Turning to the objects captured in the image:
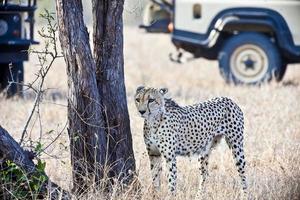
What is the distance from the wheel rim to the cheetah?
678 centimetres

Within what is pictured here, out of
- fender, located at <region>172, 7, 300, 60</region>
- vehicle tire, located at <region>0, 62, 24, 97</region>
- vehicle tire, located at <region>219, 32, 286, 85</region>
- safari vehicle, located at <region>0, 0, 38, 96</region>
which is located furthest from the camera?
vehicle tire, located at <region>219, 32, 286, 85</region>

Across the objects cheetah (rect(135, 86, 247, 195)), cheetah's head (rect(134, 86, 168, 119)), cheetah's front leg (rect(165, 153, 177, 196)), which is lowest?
cheetah's front leg (rect(165, 153, 177, 196))

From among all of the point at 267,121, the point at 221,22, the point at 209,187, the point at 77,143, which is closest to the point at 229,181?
the point at 209,187

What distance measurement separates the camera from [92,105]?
6.56 metres

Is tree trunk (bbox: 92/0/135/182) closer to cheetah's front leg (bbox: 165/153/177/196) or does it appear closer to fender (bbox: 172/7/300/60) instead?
cheetah's front leg (bbox: 165/153/177/196)

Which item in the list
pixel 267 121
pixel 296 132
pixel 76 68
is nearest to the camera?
pixel 76 68

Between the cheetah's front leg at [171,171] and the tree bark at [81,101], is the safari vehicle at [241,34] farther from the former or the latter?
the tree bark at [81,101]

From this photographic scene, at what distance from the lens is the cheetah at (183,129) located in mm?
7090

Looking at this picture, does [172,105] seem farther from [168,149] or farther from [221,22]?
[221,22]

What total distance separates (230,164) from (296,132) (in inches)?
64.0

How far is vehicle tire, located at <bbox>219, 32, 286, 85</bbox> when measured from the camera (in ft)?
46.9

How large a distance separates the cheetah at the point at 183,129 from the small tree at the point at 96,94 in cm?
34

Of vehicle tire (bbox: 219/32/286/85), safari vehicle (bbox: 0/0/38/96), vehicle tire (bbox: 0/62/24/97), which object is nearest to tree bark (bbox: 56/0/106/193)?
safari vehicle (bbox: 0/0/38/96)

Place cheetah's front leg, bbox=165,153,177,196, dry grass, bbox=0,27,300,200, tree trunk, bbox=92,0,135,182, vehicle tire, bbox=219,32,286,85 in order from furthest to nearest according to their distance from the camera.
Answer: vehicle tire, bbox=219,32,286,85, dry grass, bbox=0,27,300,200, cheetah's front leg, bbox=165,153,177,196, tree trunk, bbox=92,0,135,182
